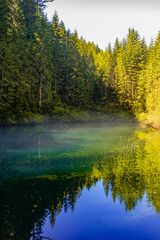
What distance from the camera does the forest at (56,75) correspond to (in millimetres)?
28297

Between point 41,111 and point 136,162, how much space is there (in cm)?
2502

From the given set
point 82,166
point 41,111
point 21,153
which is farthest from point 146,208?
point 41,111

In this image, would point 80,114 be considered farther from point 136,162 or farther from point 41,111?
point 136,162

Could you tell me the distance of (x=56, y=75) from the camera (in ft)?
137

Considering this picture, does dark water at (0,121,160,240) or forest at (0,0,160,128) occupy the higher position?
forest at (0,0,160,128)

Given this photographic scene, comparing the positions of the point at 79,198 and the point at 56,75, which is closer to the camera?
the point at 79,198

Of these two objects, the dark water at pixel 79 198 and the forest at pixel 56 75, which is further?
the forest at pixel 56 75

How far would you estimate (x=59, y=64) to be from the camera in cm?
4378

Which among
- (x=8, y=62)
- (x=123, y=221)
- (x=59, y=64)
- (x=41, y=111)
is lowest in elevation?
(x=123, y=221)

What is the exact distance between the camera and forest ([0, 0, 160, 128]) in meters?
28.3

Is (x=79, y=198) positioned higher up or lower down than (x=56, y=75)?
lower down

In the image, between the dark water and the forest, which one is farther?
the forest

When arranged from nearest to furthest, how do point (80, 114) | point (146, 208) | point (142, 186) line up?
point (146, 208) < point (142, 186) < point (80, 114)

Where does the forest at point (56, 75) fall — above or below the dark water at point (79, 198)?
above
